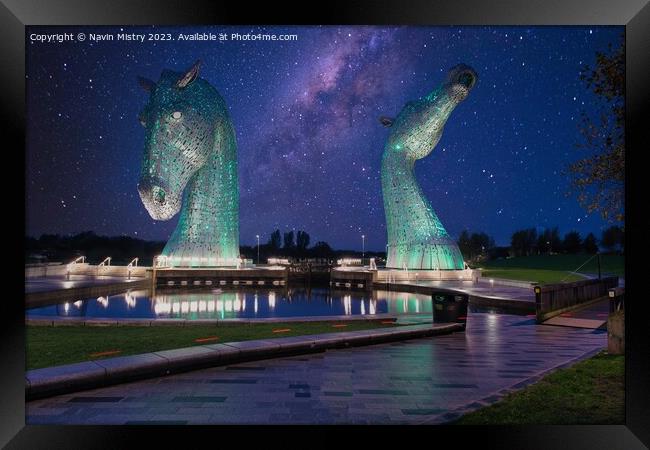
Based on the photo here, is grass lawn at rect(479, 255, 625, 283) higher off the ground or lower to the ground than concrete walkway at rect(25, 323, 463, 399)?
lower

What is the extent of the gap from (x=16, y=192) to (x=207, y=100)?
21777 millimetres

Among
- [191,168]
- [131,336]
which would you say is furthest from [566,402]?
[191,168]

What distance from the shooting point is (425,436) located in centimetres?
562


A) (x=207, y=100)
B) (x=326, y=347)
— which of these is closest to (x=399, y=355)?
(x=326, y=347)

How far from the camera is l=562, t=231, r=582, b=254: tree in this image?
41.1 m

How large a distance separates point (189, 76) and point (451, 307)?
59.8ft

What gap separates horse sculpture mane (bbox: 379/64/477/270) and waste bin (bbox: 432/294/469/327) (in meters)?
18.7

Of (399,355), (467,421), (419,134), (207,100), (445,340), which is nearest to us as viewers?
(467,421)

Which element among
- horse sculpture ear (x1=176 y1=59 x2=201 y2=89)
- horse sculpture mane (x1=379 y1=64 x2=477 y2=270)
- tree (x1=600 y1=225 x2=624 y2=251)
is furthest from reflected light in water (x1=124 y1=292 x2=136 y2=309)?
tree (x1=600 y1=225 x2=624 y2=251)

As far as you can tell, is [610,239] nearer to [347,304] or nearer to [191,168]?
[347,304]

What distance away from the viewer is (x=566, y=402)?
241 inches

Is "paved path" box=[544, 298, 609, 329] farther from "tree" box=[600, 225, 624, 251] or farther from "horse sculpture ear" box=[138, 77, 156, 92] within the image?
"horse sculpture ear" box=[138, 77, 156, 92]

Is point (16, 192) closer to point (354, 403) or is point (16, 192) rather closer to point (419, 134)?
point (354, 403)
